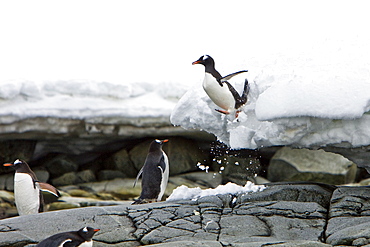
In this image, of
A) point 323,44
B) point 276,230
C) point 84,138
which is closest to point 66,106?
point 84,138

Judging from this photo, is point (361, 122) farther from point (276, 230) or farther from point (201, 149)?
point (201, 149)

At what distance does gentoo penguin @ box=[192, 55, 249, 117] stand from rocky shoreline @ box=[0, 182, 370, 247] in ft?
2.75

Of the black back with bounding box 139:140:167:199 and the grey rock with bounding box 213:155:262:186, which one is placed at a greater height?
the black back with bounding box 139:140:167:199

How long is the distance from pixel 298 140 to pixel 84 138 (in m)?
5.76

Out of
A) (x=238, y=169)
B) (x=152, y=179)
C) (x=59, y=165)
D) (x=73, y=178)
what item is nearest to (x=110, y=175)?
(x=73, y=178)

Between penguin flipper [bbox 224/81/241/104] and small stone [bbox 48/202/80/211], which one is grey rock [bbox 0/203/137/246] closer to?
penguin flipper [bbox 224/81/241/104]

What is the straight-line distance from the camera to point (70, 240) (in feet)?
12.8

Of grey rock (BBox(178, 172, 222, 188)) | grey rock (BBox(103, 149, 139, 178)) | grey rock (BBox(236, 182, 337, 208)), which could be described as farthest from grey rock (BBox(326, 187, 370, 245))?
grey rock (BBox(103, 149, 139, 178))

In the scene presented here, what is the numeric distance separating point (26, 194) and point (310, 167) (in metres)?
5.63

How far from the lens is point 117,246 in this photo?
171 inches

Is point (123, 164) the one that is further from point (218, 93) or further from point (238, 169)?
point (218, 93)

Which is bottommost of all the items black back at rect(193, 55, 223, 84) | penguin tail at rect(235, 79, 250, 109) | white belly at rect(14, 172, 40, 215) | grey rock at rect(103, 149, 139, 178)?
grey rock at rect(103, 149, 139, 178)

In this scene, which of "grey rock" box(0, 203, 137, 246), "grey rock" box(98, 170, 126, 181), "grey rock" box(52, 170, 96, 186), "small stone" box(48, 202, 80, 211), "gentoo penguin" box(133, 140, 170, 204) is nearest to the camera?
"grey rock" box(0, 203, 137, 246)

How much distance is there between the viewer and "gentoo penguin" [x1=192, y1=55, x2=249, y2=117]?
5062 mm
